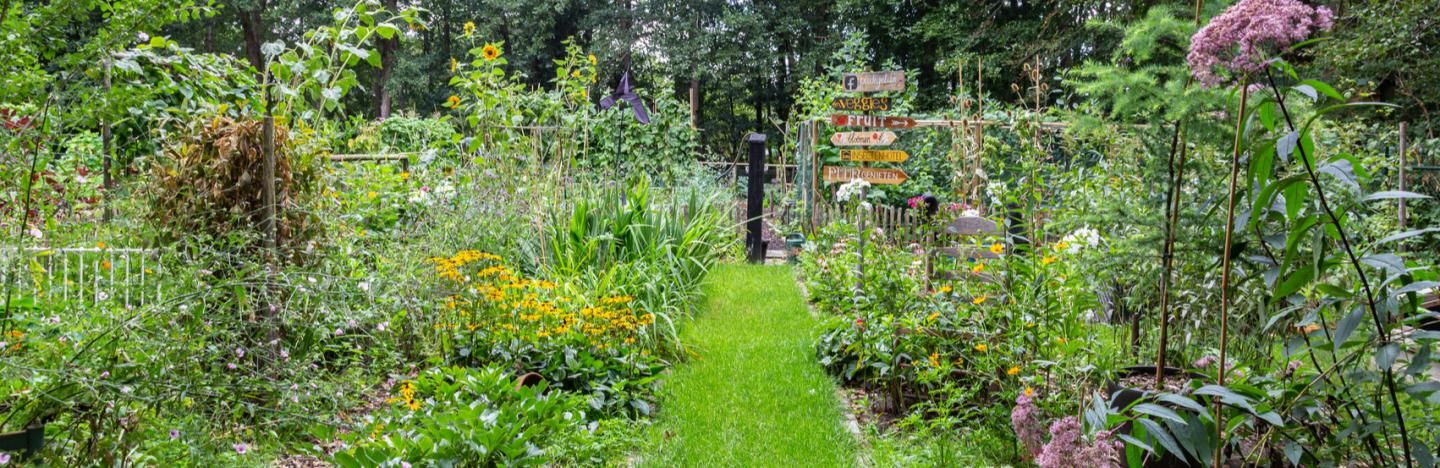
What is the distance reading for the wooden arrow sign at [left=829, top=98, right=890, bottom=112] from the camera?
7.39 meters

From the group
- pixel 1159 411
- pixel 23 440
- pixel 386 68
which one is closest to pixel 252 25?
pixel 386 68

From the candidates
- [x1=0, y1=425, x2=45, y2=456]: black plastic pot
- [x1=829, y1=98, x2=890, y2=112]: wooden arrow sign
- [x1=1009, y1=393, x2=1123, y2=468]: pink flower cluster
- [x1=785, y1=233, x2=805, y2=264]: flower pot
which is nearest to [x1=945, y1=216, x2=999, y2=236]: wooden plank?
[x1=1009, y1=393, x2=1123, y2=468]: pink flower cluster

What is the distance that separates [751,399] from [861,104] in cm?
399

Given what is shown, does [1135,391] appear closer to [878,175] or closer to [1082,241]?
[1082,241]

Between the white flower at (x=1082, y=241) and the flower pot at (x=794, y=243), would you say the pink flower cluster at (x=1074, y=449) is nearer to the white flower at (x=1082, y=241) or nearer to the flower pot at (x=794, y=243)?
the white flower at (x=1082, y=241)

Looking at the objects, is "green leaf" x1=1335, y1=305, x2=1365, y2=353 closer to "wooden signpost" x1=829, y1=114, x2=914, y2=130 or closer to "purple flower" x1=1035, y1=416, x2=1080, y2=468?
"purple flower" x1=1035, y1=416, x2=1080, y2=468

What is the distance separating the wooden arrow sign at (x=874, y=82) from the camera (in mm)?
7027

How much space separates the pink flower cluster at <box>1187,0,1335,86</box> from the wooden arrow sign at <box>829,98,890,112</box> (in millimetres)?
5700

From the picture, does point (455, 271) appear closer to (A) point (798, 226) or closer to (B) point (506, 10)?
(A) point (798, 226)

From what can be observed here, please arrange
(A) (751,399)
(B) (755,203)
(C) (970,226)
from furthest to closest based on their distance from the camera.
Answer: (B) (755,203) → (C) (970,226) → (A) (751,399)

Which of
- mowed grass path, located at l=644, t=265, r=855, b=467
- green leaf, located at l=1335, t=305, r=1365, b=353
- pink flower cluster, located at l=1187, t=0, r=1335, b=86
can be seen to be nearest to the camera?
green leaf, located at l=1335, t=305, r=1365, b=353

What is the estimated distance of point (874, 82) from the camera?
283 inches

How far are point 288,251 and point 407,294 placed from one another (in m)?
0.57

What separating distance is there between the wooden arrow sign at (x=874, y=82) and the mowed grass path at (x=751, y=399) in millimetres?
2096
